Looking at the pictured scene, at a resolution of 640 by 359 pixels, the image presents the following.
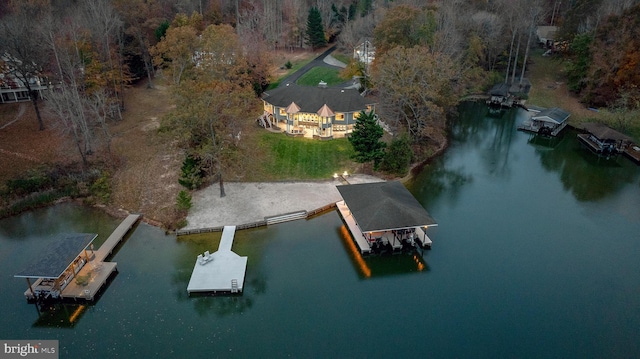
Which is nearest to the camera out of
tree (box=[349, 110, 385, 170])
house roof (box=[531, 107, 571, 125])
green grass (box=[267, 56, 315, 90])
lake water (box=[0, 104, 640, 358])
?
lake water (box=[0, 104, 640, 358])

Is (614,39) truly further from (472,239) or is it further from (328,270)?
(328,270)

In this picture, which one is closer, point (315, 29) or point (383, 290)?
point (383, 290)

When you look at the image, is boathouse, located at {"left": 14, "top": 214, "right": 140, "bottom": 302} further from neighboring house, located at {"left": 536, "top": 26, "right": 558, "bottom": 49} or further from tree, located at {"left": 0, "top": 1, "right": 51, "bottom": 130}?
neighboring house, located at {"left": 536, "top": 26, "right": 558, "bottom": 49}

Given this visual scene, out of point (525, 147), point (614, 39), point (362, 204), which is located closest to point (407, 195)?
point (362, 204)

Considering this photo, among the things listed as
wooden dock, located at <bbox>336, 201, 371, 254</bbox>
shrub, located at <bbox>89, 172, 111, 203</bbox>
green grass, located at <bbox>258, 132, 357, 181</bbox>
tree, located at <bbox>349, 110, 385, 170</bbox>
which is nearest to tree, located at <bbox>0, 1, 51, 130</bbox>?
shrub, located at <bbox>89, 172, 111, 203</bbox>

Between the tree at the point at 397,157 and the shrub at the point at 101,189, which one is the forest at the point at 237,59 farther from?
the tree at the point at 397,157

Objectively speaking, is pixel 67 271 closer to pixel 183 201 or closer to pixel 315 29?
pixel 183 201

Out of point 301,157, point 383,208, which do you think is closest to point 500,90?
point 301,157
